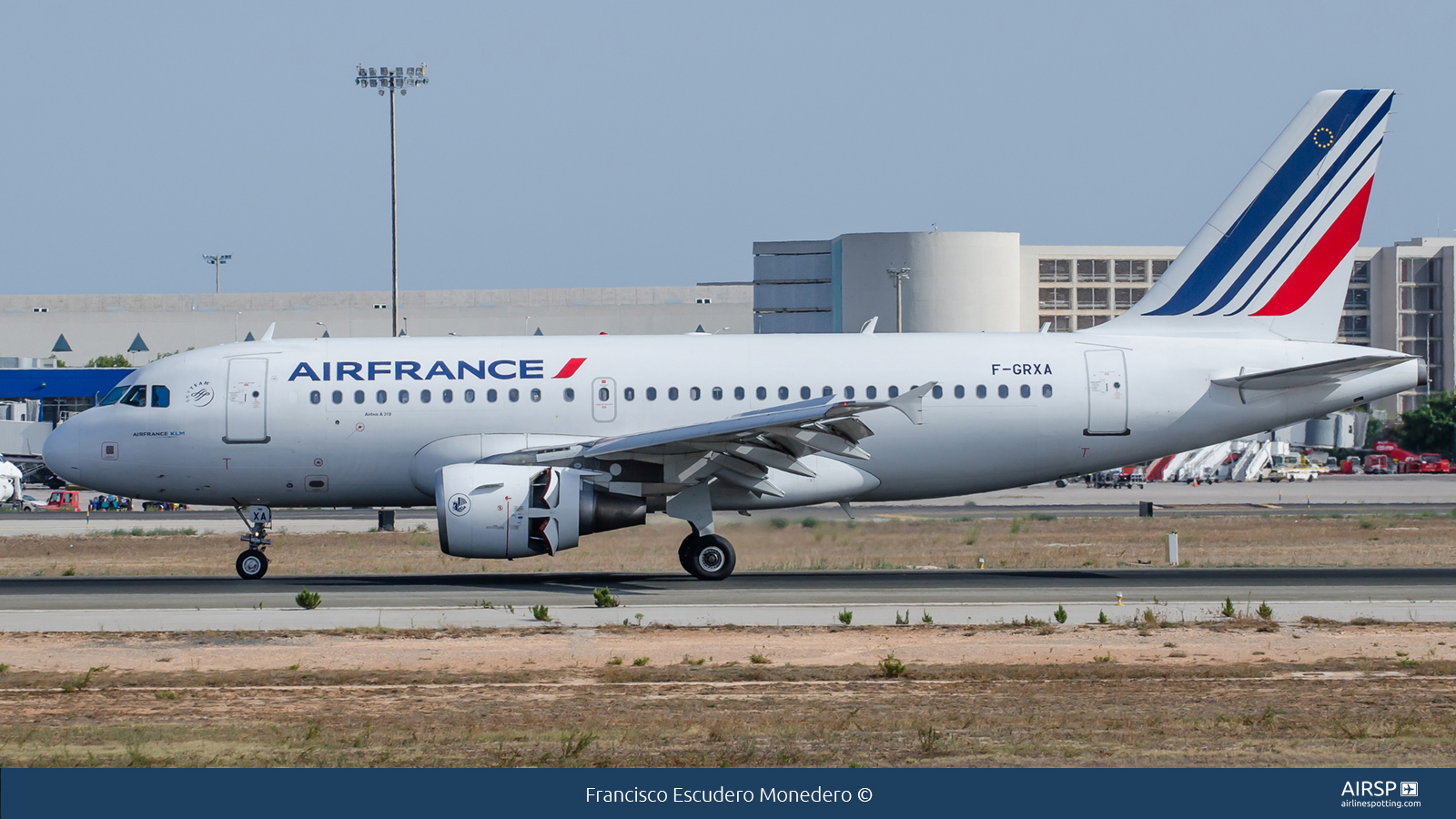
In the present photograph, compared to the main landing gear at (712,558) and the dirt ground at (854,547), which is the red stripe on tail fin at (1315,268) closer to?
the dirt ground at (854,547)

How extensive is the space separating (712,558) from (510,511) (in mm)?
3836

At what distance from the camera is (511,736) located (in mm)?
12016

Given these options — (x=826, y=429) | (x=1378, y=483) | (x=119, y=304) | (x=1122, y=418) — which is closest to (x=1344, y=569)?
(x=1122, y=418)

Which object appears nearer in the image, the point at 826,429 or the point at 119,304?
the point at 826,429

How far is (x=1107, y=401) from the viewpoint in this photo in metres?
26.4

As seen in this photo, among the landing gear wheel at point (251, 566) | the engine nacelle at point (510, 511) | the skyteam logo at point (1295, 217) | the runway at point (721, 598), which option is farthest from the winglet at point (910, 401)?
the landing gear wheel at point (251, 566)

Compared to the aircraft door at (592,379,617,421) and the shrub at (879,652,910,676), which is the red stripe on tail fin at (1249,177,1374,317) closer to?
the aircraft door at (592,379,617,421)

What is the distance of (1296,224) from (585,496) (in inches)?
583

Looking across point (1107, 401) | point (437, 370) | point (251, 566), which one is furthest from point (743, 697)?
point (251, 566)

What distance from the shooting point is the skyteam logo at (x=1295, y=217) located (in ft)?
90.7

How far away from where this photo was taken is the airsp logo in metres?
26.2

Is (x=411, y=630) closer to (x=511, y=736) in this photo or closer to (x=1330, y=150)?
(x=511, y=736)

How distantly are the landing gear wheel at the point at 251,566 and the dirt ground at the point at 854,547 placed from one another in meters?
2.69
